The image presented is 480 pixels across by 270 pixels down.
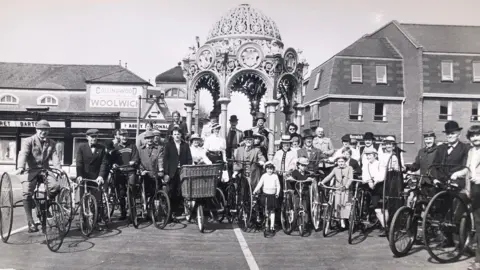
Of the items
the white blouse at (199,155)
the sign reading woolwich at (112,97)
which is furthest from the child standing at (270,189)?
the sign reading woolwich at (112,97)

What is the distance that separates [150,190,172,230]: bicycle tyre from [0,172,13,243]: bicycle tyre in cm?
246

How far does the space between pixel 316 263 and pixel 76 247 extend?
375cm

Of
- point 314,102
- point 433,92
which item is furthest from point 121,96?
point 433,92

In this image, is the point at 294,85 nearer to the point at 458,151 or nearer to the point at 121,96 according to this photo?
the point at 458,151

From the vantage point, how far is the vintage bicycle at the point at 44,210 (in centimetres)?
668

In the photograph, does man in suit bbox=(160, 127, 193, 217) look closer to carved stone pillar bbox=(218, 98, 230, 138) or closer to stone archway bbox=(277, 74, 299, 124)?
carved stone pillar bbox=(218, 98, 230, 138)

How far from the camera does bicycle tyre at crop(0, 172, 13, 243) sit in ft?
22.6

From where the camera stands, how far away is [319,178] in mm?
8781

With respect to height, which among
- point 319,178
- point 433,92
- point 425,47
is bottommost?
point 319,178

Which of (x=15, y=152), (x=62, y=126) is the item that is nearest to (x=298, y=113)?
(x=15, y=152)

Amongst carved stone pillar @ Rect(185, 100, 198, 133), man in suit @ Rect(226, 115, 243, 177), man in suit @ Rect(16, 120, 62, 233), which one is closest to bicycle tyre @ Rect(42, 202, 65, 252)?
man in suit @ Rect(16, 120, 62, 233)

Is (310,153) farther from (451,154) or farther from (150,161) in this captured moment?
(150,161)

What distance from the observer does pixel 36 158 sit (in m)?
7.43

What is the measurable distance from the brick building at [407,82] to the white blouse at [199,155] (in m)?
4.05
